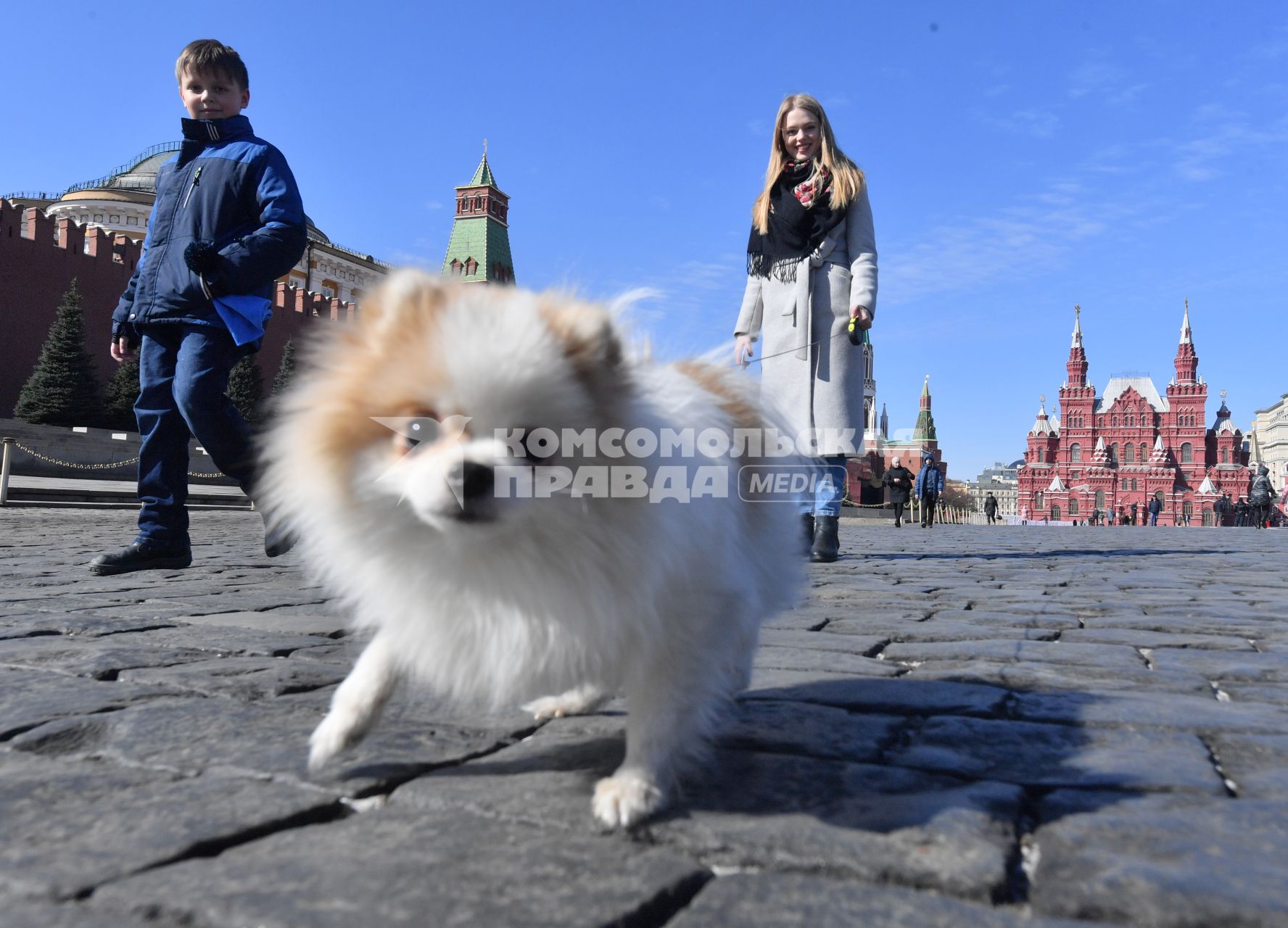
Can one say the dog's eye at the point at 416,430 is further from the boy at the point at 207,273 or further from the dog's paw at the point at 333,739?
the boy at the point at 207,273

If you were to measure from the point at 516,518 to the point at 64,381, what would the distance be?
34.7 meters

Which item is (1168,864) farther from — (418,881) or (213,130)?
(213,130)

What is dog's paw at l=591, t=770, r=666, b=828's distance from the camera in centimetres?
149

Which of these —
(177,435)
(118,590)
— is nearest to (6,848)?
(118,590)

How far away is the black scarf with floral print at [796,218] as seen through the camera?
5.53 meters

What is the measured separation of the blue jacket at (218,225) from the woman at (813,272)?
2.56 m

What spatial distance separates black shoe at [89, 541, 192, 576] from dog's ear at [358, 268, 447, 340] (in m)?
3.85

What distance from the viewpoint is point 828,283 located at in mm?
5645

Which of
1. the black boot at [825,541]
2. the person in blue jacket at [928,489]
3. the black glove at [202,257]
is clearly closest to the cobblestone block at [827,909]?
the black glove at [202,257]

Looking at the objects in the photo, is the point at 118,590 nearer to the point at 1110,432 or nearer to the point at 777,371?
the point at 777,371

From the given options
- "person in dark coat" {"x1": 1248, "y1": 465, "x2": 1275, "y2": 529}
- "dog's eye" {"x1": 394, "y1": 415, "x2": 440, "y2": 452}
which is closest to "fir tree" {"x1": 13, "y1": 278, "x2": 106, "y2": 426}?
"dog's eye" {"x1": 394, "y1": 415, "x2": 440, "y2": 452}

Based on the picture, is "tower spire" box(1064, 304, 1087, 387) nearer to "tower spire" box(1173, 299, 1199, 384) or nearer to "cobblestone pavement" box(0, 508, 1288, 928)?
"tower spire" box(1173, 299, 1199, 384)

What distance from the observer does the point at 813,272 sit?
5.64m

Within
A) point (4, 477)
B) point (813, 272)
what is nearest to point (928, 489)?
point (813, 272)
